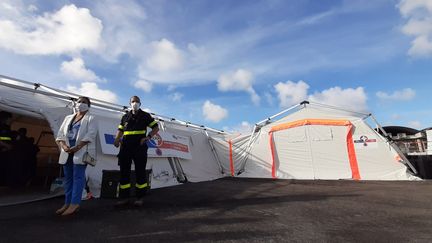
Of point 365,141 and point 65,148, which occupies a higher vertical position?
point 365,141

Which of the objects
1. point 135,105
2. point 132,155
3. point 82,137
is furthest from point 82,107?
point 132,155

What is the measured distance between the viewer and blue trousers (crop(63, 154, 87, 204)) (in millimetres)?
3968

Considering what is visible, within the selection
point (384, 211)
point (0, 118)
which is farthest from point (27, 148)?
point (384, 211)

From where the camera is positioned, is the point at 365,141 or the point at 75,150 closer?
the point at 75,150

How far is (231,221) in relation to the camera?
348cm

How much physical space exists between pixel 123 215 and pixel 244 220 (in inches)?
65.0

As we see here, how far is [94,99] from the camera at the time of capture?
7.70 meters

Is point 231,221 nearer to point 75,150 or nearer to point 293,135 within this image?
point 75,150

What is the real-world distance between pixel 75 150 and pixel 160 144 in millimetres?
4613

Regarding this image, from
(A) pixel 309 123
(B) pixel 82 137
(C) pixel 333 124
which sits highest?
(A) pixel 309 123

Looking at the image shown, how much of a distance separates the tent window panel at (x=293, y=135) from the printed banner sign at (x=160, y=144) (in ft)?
11.4

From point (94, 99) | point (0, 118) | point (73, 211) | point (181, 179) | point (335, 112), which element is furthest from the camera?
point (335, 112)

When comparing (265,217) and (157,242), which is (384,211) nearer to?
(265,217)

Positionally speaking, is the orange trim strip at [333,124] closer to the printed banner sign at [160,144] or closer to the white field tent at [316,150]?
the white field tent at [316,150]
